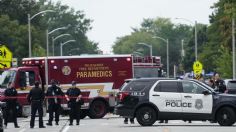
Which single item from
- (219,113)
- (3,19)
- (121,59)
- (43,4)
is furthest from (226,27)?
(43,4)

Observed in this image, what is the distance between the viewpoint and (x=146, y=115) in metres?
33.1

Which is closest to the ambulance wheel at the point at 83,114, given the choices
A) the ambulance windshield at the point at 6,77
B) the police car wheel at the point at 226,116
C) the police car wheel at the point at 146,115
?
the ambulance windshield at the point at 6,77

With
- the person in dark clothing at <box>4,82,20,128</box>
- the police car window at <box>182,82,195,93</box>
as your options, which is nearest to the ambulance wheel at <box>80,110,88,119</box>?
the person in dark clothing at <box>4,82,20,128</box>

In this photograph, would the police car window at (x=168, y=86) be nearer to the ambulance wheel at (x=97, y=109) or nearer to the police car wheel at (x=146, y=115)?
the police car wheel at (x=146, y=115)

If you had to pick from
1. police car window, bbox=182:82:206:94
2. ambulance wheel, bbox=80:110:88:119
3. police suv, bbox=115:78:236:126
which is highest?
police car window, bbox=182:82:206:94

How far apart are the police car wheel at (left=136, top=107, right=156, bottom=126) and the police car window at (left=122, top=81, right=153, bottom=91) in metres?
0.72

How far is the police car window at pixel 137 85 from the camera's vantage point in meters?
33.1

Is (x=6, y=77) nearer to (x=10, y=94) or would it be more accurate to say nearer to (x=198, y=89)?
(x=10, y=94)

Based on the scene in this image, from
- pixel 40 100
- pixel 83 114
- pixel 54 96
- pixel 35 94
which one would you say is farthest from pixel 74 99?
pixel 83 114

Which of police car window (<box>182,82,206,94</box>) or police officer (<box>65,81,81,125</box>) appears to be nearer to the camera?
police car window (<box>182,82,206,94</box>)

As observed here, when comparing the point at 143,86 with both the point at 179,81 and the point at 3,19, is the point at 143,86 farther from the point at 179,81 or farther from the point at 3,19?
the point at 3,19

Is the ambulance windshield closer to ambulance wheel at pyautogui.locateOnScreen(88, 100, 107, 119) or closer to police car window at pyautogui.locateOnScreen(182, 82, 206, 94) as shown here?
ambulance wheel at pyautogui.locateOnScreen(88, 100, 107, 119)

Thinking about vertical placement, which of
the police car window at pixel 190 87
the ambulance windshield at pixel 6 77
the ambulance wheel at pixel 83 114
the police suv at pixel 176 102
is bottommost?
the ambulance wheel at pixel 83 114

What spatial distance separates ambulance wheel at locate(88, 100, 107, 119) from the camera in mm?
42188
